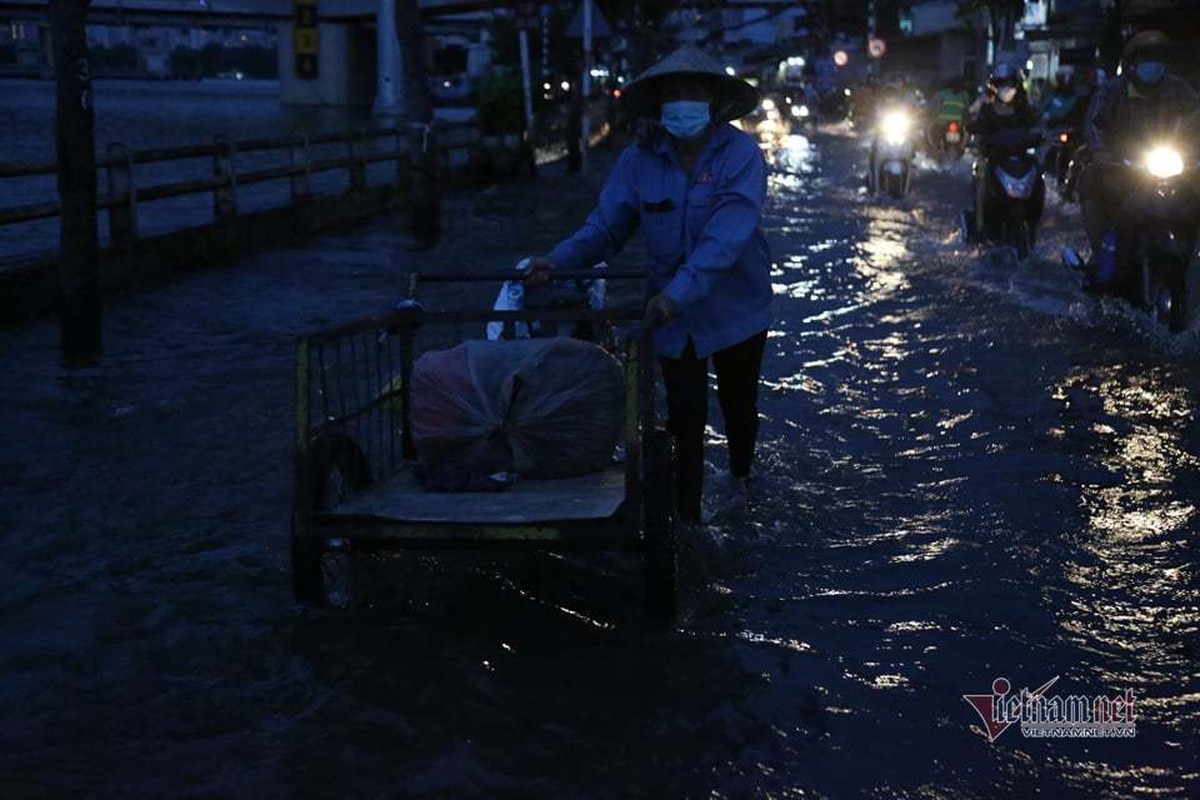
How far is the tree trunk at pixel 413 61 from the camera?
1934cm

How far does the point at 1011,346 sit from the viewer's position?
Result: 35.8 ft

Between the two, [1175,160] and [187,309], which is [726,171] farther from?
[187,309]

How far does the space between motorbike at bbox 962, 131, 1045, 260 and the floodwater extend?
471cm

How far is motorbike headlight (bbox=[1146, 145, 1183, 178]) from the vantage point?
10.4 metres

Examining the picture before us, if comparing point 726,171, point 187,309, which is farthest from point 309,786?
point 187,309

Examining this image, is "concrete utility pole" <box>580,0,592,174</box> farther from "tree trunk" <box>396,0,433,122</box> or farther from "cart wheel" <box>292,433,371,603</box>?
"cart wheel" <box>292,433,371,603</box>

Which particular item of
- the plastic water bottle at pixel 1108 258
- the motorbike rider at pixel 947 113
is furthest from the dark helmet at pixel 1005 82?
the motorbike rider at pixel 947 113

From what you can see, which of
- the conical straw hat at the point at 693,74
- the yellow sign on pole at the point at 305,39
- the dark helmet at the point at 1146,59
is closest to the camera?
the conical straw hat at the point at 693,74

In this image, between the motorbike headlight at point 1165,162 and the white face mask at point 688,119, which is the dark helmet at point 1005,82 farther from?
the white face mask at point 688,119

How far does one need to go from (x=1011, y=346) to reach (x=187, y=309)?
695 centimetres

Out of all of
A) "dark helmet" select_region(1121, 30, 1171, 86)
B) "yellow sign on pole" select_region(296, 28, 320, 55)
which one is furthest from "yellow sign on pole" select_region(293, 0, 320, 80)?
"dark helmet" select_region(1121, 30, 1171, 86)

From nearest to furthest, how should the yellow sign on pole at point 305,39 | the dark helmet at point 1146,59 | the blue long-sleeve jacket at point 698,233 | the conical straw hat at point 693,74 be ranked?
the blue long-sleeve jacket at point 698,233 → the conical straw hat at point 693,74 → the dark helmet at point 1146,59 → the yellow sign on pole at point 305,39

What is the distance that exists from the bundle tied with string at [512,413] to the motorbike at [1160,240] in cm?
617

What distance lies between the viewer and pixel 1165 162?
1042 cm
